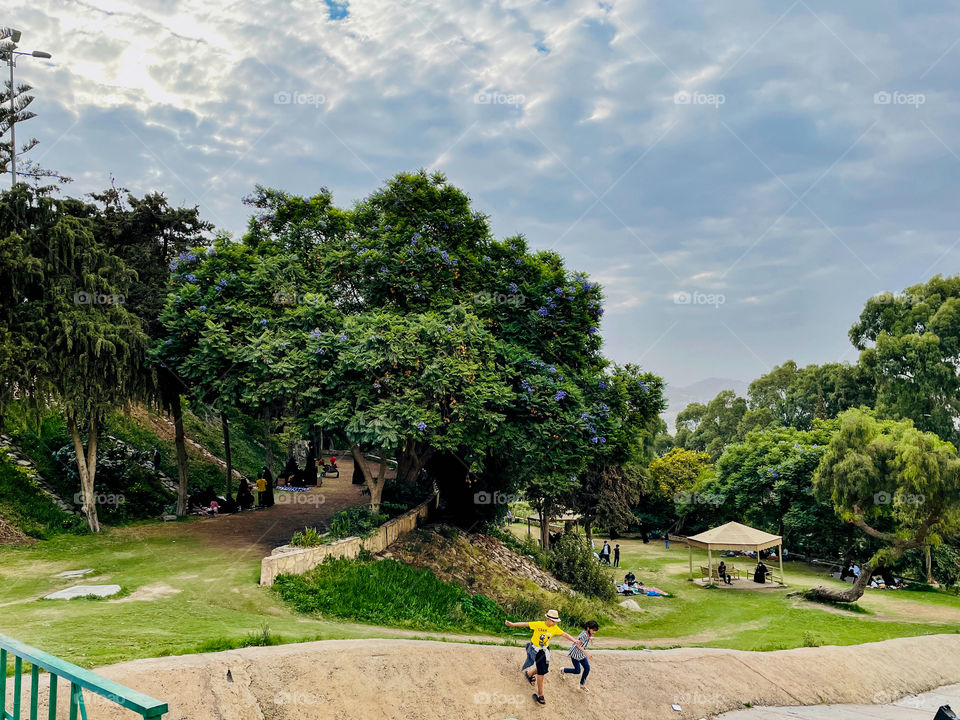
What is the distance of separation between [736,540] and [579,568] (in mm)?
5928

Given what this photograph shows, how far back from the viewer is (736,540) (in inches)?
942

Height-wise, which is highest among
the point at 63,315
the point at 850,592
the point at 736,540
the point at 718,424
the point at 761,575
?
the point at 63,315

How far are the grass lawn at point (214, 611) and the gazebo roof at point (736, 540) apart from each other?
5.69 feet

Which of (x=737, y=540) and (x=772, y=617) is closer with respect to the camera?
(x=772, y=617)

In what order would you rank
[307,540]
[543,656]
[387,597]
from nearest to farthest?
[543,656]
[387,597]
[307,540]

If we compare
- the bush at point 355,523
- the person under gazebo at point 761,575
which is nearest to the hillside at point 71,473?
the bush at point 355,523

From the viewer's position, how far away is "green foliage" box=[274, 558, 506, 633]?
13977 millimetres

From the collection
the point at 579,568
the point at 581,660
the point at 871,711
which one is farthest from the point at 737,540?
the point at 581,660

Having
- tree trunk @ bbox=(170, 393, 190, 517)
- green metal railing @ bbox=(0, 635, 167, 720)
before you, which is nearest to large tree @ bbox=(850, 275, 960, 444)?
tree trunk @ bbox=(170, 393, 190, 517)

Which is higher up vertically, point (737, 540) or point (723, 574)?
point (737, 540)

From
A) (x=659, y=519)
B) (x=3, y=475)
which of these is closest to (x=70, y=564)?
(x=3, y=475)

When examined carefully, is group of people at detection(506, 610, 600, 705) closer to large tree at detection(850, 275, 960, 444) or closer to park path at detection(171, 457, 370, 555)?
park path at detection(171, 457, 370, 555)

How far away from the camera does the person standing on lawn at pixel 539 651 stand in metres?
10.2

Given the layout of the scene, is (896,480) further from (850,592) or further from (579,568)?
(579,568)
